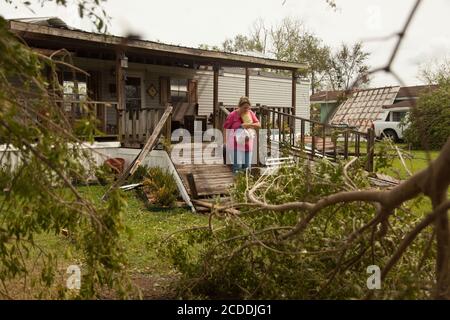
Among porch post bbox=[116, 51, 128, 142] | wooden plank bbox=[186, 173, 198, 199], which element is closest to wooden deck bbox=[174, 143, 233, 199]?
wooden plank bbox=[186, 173, 198, 199]

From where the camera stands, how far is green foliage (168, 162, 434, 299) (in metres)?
3.83

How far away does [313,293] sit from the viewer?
13.0ft

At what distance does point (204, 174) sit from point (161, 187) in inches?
41.1

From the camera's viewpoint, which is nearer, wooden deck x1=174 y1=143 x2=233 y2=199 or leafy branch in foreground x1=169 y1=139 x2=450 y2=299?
leafy branch in foreground x1=169 y1=139 x2=450 y2=299

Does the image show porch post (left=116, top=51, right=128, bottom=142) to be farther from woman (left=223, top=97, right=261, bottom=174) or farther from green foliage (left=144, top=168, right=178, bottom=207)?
woman (left=223, top=97, right=261, bottom=174)

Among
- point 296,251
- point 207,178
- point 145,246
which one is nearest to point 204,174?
point 207,178

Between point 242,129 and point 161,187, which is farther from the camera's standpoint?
point 161,187

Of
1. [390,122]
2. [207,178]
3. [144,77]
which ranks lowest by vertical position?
[207,178]

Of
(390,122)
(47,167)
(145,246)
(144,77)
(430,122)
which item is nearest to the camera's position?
(47,167)

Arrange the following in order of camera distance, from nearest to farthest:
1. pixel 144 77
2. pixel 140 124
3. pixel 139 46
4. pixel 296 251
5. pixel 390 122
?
pixel 296 251 < pixel 139 46 < pixel 140 124 < pixel 144 77 < pixel 390 122

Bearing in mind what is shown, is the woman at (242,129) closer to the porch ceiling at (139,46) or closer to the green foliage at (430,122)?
the porch ceiling at (139,46)

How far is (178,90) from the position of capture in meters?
19.2

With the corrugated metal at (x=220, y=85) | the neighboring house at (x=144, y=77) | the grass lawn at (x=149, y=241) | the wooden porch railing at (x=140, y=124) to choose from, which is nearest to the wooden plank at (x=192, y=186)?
the grass lawn at (x=149, y=241)

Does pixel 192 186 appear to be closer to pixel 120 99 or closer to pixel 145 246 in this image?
pixel 145 246
